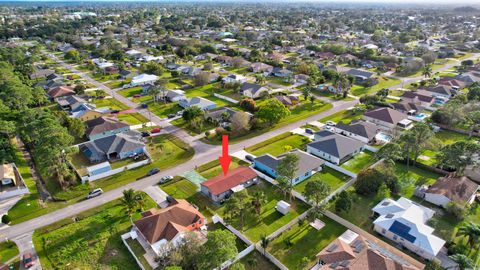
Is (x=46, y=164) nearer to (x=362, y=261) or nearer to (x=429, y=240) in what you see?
(x=362, y=261)

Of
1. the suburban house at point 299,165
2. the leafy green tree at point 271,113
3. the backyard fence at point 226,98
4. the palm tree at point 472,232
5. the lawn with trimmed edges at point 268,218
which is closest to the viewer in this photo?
the palm tree at point 472,232

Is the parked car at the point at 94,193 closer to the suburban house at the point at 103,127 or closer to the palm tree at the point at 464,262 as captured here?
the suburban house at the point at 103,127

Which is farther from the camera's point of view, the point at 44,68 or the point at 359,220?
the point at 44,68

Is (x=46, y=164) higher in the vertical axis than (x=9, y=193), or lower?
higher

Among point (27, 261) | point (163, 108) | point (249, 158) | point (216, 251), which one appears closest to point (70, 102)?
point (163, 108)

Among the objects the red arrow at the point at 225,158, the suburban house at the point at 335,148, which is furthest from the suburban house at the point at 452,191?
the red arrow at the point at 225,158

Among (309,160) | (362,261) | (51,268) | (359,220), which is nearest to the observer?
(362,261)

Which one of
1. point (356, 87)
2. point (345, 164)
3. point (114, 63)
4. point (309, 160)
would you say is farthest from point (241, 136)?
point (114, 63)

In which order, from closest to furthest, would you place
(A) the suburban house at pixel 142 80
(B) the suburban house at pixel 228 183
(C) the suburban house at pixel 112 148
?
(B) the suburban house at pixel 228 183 → (C) the suburban house at pixel 112 148 → (A) the suburban house at pixel 142 80
